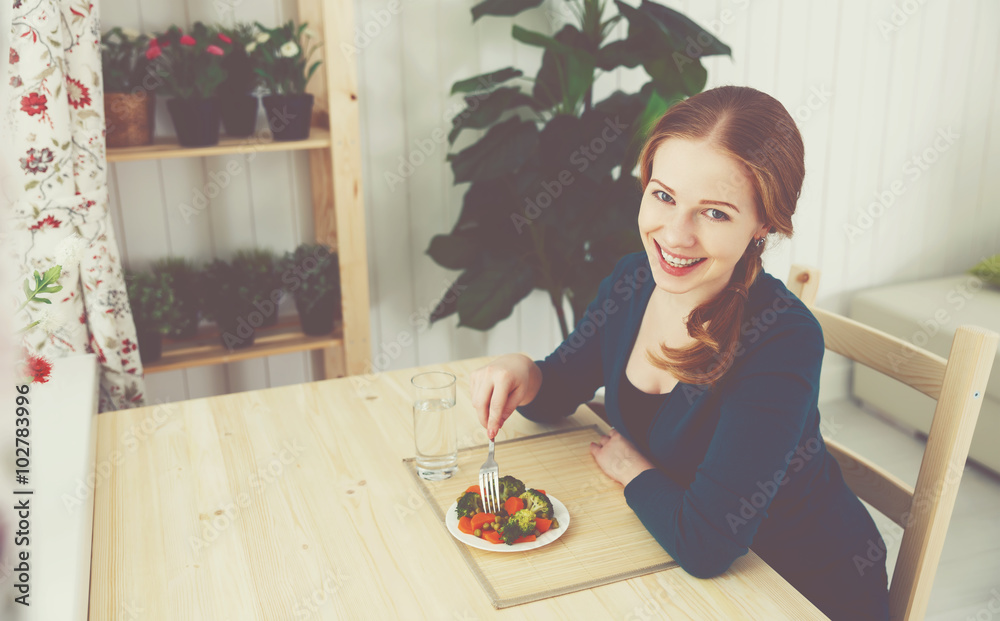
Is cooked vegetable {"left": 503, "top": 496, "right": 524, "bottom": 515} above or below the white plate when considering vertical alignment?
above

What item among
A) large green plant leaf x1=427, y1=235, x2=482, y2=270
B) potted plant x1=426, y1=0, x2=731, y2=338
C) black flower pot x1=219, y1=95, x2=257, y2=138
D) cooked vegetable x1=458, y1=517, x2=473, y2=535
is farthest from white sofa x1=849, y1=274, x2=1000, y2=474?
black flower pot x1=219, y1=95, x2=257, y2=138

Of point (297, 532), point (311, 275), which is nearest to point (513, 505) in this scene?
point (297, 532)

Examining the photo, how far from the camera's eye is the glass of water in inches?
46.3

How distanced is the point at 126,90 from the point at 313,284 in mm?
660

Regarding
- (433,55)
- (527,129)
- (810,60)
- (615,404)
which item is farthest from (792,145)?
(810,60)

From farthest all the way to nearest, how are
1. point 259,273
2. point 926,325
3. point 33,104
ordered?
1. point 926,325
2. point 259,273
3. point 33,104

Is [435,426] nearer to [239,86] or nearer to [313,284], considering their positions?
[313,284]

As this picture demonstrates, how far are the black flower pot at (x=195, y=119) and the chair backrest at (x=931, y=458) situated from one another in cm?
160

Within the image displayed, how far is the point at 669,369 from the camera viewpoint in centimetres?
116

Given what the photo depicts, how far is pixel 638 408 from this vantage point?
1.27 m

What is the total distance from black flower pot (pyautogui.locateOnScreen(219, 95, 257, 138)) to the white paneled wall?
0.66 feet

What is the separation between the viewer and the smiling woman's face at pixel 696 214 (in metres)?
1.07

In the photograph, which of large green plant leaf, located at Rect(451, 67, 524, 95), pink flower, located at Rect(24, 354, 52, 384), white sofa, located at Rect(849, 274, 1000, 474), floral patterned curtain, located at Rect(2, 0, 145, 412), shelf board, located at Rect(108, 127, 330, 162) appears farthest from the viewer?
white sofa, located at Rect(849, 274, 1000, 474)

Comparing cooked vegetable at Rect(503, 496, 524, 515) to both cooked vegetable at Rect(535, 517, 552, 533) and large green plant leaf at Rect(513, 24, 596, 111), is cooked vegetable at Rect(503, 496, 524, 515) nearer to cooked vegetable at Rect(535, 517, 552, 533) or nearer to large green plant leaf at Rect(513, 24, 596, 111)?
Result: cooked vegetable at Rect(535, 517, 552, 533)
